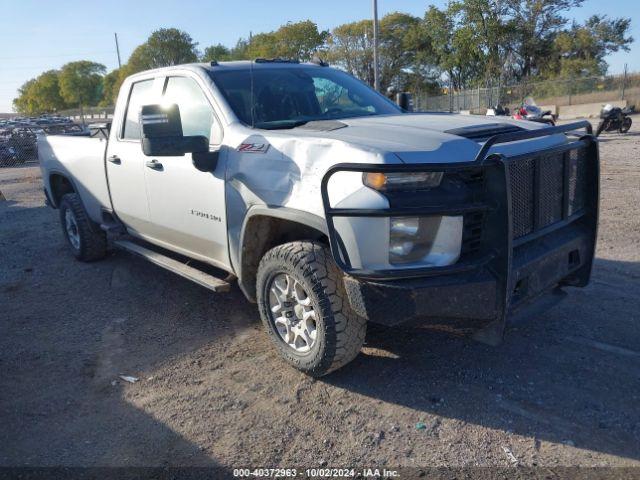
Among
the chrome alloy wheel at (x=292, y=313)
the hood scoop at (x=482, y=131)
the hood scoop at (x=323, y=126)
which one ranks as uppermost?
the hood scoop at (x=323, y=126)

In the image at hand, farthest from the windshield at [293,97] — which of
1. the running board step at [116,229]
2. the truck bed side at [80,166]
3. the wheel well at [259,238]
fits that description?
the running board step at [116,229]

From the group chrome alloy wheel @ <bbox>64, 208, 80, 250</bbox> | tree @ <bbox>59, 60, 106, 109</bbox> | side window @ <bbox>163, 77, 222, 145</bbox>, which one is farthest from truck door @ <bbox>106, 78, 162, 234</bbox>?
tree @ <bbox>59, 60, 106, 109</bbox>

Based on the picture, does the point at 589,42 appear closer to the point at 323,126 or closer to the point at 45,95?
the point at 323,126

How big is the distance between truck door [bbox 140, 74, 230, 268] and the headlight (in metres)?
1.34

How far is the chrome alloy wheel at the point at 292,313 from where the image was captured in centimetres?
350

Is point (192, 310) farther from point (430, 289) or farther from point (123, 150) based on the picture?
point (430, 289)

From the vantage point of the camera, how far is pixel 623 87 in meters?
30.4

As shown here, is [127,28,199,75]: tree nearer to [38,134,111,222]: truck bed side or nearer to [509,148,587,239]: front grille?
[38,134,111,222]: truck bed side

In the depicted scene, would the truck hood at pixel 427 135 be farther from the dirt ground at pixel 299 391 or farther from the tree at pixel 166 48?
the tree at pixel 166 48

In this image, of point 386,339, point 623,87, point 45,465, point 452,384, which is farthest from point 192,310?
point 623,87

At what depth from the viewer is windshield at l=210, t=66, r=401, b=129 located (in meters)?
4.15

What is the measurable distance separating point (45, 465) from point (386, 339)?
230cm

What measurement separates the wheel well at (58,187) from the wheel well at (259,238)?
4.00 meters

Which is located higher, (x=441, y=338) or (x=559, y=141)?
(x=559, y=141)
